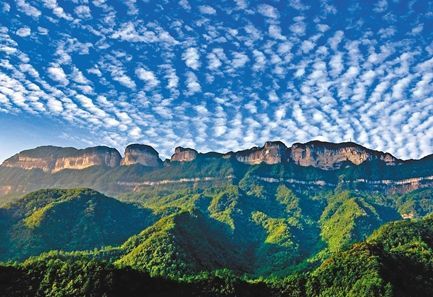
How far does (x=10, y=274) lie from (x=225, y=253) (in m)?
85.4

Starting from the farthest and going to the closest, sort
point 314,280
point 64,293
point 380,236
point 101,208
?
1. point 101,208
2. point 380,236
3. point 314,280
4. point 64,293

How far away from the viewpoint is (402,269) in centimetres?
10756

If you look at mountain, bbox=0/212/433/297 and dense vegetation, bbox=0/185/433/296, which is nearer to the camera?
mountain, bbox=0/212/433/297


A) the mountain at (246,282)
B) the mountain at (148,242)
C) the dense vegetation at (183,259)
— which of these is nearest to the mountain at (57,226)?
the mountain at (148,242)

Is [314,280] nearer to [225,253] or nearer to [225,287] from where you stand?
[225,287]

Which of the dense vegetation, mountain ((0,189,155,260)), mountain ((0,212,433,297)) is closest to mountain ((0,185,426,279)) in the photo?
mountain ((0,189,155,260))

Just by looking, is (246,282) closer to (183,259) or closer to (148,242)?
(183,259)

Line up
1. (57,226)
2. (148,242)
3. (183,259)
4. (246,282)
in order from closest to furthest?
1. (246,282)
2. (183,259)
3. (148,242)
4. (57,226)

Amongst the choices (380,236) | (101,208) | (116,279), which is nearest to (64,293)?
(116,279)

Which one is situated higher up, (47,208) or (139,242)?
(47,208)

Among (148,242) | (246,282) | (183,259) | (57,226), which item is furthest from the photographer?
(57,226)

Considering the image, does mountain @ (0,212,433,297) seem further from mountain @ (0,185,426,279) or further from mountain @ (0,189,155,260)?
mountain @ (0,189,155,260)

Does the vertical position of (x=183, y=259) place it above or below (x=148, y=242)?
below

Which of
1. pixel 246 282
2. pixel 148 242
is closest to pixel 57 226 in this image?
pixel 148 242
